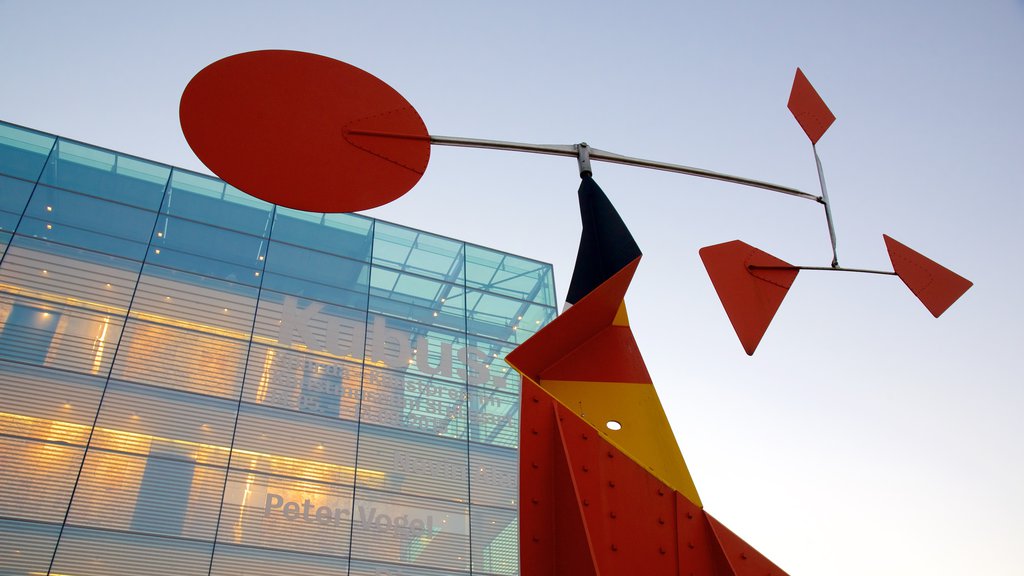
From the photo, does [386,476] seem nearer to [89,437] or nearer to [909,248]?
[89,437]

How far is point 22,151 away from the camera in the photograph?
14.4m

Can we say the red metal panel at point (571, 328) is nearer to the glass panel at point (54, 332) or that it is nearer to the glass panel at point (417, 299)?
the glass panel at point (54, 332)

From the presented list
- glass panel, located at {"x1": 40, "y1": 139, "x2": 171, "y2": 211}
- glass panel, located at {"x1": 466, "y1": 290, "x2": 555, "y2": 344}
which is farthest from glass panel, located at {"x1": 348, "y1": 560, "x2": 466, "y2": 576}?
glass panel, located at {"x1": 40, "y1": 139, "x2": 171, "y2": 211}

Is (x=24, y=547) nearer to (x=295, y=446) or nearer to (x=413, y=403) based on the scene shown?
(x=295, y=446)

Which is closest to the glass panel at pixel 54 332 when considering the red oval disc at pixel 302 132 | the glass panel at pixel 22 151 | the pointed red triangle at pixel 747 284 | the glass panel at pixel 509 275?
the glass panel at pixel 22 151

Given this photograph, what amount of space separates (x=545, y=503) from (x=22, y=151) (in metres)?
15.5

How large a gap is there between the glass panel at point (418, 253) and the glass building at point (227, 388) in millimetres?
68

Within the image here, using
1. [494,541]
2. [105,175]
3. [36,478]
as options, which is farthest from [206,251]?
[494,541]

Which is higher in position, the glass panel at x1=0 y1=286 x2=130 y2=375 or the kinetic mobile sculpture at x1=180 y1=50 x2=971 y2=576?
the glass panel at x1=0 y1=286 x2=130 y2=375

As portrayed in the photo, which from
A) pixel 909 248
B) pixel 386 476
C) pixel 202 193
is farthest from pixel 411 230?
pixel 909 248

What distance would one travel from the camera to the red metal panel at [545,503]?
2.97 metres

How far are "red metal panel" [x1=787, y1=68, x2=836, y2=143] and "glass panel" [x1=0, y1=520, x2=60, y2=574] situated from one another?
1256 cm

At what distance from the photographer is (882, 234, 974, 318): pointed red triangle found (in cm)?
402

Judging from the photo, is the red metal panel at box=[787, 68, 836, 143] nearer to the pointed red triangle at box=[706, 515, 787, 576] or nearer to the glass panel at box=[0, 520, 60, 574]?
the pointed red triangle at box=[706, 515, 787, 576]
